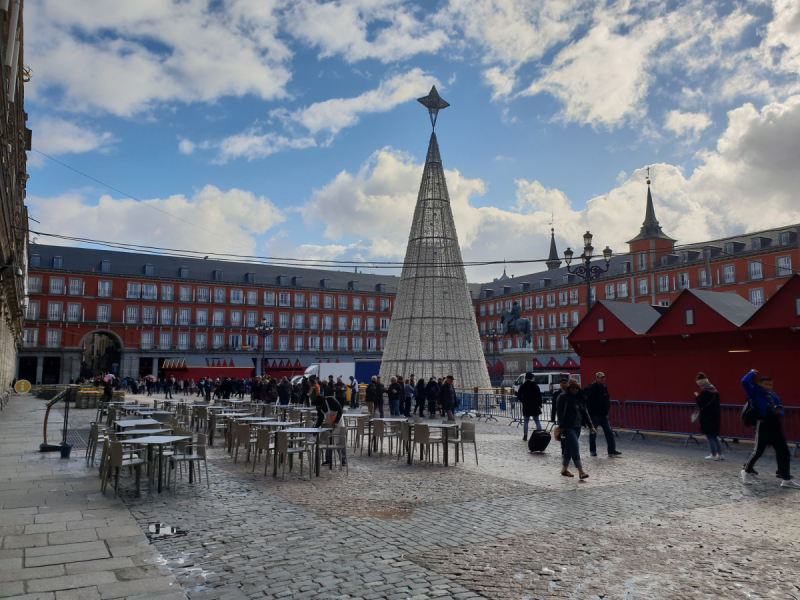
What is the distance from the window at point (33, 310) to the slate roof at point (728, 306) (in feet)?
167

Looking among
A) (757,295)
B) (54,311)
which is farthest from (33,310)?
(757,295)

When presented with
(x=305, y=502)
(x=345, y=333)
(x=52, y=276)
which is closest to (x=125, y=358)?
(x=52, y=276)

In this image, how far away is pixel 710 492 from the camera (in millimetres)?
7488

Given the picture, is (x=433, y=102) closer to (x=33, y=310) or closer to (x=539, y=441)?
(x=539, y=441)

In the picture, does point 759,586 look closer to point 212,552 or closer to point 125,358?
point 212,552

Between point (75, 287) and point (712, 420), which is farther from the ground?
point (75, 287)

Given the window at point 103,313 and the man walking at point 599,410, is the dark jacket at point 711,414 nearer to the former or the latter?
the man walking at point 599,410

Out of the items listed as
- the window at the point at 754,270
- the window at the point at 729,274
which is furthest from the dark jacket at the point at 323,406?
the window at the point at 729,274

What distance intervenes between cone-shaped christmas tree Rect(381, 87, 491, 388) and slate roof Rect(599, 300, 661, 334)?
5741 millimetres

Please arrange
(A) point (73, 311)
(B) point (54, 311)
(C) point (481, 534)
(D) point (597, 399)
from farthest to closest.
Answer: (A) point (73, 311) → (B) point (54, 311) → (D) point (597, 399) → (C) point (481, 534)

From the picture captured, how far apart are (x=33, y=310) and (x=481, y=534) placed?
52.8m

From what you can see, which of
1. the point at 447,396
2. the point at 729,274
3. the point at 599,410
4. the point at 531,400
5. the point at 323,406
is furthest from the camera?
the point at 729,274

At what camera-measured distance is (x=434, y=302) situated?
2042cm

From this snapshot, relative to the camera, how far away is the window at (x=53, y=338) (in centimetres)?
4828
